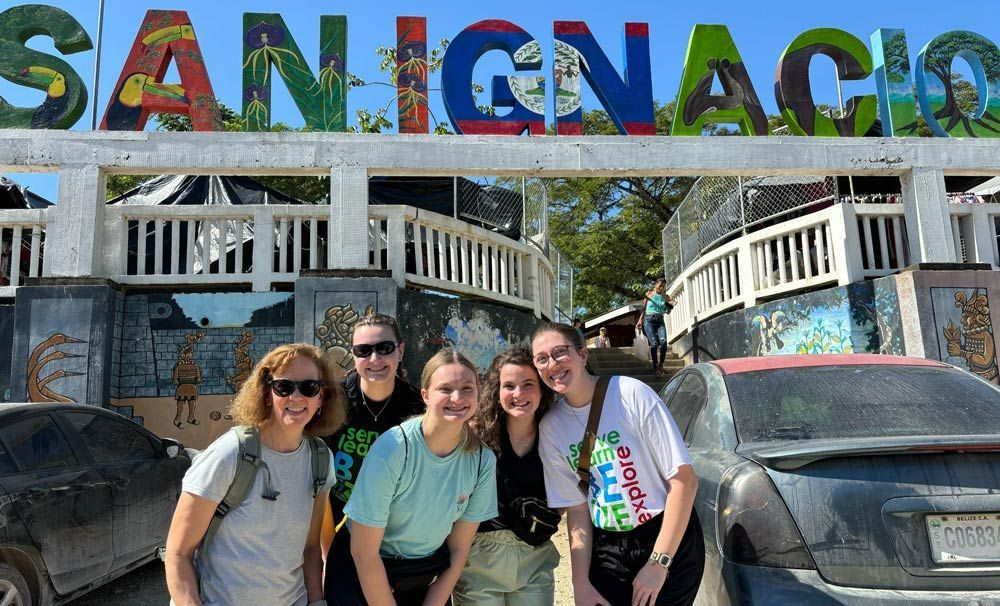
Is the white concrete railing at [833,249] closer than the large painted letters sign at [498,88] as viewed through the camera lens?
No

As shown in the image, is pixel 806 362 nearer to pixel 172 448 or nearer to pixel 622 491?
pixel 622 491

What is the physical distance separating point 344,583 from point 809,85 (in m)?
8.46

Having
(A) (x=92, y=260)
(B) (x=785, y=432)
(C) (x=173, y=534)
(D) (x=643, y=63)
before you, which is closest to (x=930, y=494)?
(B) (x=785, y=432)

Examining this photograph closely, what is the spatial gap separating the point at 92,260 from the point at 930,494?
7.88m

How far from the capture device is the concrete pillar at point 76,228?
7199 millimetres

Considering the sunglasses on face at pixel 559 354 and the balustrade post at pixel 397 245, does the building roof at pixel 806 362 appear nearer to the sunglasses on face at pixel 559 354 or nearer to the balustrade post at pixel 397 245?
the sunglasses on face at pixel 559 354

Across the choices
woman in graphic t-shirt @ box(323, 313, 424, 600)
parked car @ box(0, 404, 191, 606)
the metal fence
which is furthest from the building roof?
the metal fence

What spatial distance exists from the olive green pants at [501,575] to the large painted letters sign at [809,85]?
7603 mm

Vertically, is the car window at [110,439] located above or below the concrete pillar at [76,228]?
below

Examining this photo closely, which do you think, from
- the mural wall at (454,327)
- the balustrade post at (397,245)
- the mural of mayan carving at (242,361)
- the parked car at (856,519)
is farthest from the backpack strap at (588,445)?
the mural of mayan carving at (242,361)

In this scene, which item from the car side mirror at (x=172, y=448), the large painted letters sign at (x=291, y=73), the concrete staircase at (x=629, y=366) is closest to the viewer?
the car side mirror at (x=172, y=448)

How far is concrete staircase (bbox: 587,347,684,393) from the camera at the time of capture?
1046 cm

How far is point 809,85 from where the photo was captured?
836cm

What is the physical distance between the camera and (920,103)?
8414 millimetres
